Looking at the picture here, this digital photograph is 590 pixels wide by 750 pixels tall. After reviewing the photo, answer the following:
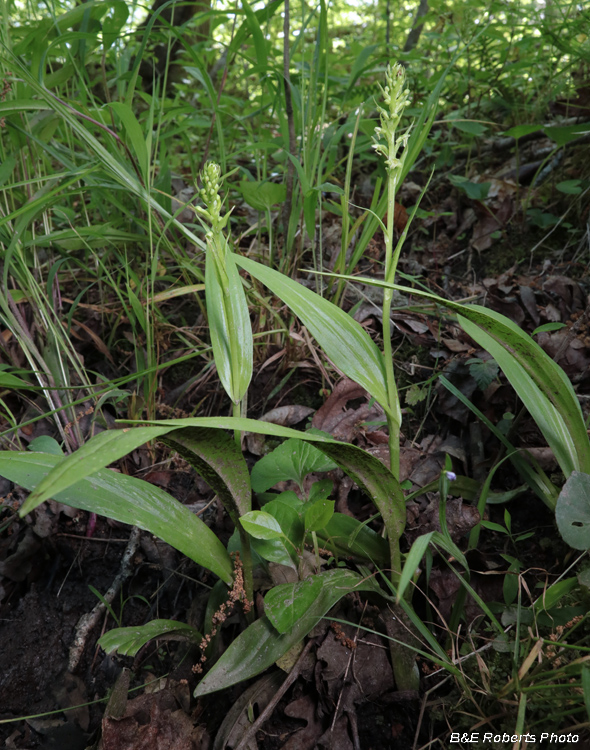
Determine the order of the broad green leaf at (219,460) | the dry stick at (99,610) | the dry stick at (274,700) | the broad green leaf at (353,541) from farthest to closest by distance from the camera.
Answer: the dry stick at (99,610), the broad green leaf at (353,541), the dry stick at (274,700), the broad green leaf at (219,460)

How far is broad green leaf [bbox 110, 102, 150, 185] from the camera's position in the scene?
4.01ft

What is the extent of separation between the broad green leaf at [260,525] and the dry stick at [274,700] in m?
0.31

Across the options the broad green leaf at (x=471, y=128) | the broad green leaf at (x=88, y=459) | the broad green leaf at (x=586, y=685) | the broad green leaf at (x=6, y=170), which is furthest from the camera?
the broad green leaf at (x=471, y=128)

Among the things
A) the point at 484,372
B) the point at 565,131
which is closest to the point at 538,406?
the point at 484,372

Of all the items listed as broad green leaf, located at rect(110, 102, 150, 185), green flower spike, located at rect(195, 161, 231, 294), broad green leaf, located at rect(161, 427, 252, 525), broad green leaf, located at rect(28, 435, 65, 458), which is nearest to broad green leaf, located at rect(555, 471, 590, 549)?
broad green leaf, located at rect(161, 427, 252, 525)

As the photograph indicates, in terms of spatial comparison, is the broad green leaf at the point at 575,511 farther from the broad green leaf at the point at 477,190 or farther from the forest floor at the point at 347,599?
the broad green leaf at the point at 477,190

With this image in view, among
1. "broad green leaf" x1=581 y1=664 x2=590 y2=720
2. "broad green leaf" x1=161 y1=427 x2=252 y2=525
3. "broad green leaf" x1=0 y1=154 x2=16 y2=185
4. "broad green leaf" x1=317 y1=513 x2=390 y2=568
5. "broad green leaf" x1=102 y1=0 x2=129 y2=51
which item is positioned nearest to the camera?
"broad green leaf" x1=581 y1=664 x2=590 y2=720

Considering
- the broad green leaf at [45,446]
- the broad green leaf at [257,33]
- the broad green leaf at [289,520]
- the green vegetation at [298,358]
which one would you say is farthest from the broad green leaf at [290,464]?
the broad green leaf at [257,33]

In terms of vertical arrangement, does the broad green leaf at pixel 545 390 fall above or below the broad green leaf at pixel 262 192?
below

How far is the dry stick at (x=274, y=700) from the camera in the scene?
37.1 inches

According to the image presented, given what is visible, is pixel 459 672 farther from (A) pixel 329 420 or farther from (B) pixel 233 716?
(A) pixel 329 420

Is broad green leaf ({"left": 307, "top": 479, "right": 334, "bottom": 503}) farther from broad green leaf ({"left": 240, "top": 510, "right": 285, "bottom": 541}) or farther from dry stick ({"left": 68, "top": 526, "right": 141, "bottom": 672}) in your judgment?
dry stick ({"left": 68, "top": 526, "right": 141, "bottom": 672})

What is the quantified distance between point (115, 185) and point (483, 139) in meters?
1.88

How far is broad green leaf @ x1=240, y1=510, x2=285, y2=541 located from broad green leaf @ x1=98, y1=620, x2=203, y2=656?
14.4 inches
